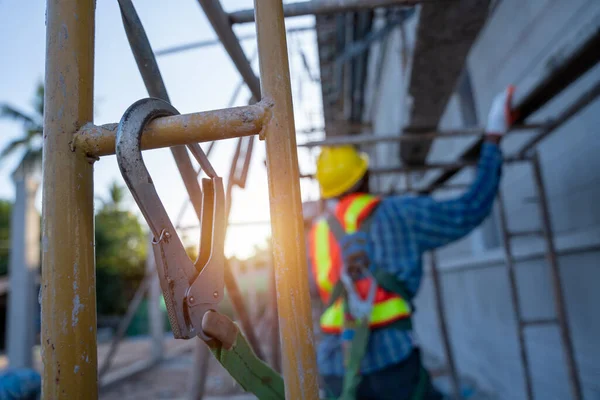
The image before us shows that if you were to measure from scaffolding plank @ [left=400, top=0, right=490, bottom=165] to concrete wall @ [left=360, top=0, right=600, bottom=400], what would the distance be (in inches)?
10.4

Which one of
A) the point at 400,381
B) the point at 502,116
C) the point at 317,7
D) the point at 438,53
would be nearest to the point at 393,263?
the point at 400,381

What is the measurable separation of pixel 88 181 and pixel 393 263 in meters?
1.77

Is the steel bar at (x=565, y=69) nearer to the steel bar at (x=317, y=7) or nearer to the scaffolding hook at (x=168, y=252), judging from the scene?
the steel bar at (x=317, y=7)

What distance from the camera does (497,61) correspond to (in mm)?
3990

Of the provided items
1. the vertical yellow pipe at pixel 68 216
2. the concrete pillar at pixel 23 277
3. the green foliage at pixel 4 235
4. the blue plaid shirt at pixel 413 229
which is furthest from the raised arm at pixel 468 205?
the green foliage at pixel 4 235

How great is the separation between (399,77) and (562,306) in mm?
5256

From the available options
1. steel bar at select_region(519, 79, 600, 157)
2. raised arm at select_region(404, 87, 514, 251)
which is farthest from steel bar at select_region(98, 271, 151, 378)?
steel bar at select_region(519, 79, 600, 157)

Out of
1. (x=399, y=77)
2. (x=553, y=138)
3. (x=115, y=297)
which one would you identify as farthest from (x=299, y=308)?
(x=115, y=297)

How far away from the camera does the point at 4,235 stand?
28.6 m

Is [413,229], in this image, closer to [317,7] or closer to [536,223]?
[317,7]

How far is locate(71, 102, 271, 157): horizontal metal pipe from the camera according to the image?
84 centimetres

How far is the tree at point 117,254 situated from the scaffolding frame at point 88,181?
22176mm

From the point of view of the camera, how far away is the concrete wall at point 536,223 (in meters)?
2.70

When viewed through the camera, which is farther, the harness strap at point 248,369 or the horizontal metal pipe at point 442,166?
the horizontal metal pipe at point 442,166
